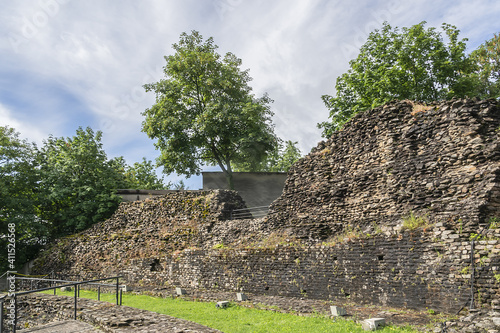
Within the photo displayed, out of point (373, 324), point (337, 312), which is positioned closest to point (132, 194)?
point (337, 312)

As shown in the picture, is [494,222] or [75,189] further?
[75,189]

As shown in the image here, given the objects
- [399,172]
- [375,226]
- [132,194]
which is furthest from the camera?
[132,194]

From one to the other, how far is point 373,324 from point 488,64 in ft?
86.7

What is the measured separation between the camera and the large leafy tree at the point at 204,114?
82.3ft

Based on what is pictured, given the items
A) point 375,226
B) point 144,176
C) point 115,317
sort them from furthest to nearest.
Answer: point 144,176 → point 375,226 → point 115,317

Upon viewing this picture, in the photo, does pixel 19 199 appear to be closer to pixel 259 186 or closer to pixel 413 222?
pixel 259 186

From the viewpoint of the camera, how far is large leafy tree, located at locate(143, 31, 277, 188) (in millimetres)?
25078

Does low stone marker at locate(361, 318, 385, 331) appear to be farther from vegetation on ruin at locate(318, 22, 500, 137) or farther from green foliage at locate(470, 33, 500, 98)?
green foliage at locate(470, 33, 500, 98)

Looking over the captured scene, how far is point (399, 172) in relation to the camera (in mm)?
10719

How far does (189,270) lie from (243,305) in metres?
5.62

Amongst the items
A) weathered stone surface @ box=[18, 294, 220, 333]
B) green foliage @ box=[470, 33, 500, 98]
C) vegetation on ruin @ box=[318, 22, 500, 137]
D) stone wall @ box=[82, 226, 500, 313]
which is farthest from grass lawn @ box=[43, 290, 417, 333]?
green foliage @ box=[470, 33, 500, 98]

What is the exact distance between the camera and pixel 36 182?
24656 millimetres

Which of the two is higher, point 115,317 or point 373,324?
point 115,317

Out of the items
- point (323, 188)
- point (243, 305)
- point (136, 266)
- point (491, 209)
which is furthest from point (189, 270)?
point (491, 209)
